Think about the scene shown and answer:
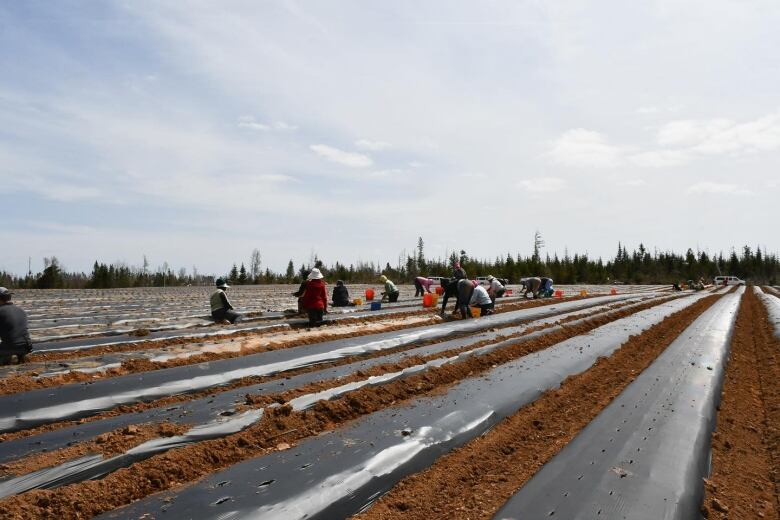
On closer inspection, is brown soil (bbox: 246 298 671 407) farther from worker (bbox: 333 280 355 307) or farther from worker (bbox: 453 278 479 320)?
worker (bbox: 333 280 355 307)

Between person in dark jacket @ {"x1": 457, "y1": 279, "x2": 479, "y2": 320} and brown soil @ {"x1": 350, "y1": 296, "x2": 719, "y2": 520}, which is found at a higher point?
person in dark jacket @ {"x1": 457, "y1": 279, "x2": 479, "y2": 320}

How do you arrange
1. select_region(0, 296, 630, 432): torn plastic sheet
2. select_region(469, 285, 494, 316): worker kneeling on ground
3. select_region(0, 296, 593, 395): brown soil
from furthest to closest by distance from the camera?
select_region(469, 285, 494, 316): worker kneeling on ground < select_region(0, 296, 593, 395): brown soil < select_region(0, 296, 630, 432): torn plastic sheet

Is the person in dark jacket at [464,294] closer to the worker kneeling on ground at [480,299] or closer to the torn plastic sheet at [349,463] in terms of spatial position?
the worker kneeling on ground at [480,299]

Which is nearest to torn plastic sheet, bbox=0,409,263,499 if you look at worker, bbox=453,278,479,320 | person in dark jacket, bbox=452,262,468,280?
worker, bbox=453,278,479,320

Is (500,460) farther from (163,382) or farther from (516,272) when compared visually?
(516,272)

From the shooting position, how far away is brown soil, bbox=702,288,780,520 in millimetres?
2820

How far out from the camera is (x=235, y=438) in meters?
3.57

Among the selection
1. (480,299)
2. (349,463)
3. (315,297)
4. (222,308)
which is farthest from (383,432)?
(480,299)

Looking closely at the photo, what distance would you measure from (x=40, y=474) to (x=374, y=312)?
1053cm

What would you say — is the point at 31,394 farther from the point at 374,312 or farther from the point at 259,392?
the point at 374,312

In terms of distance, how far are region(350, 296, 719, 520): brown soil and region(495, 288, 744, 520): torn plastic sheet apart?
0.55 feet

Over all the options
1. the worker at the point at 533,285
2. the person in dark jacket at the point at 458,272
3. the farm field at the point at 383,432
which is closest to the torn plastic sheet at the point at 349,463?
the farm field at the point at 383,432

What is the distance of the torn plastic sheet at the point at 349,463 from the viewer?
256 centimetres

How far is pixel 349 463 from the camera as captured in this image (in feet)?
10.3
